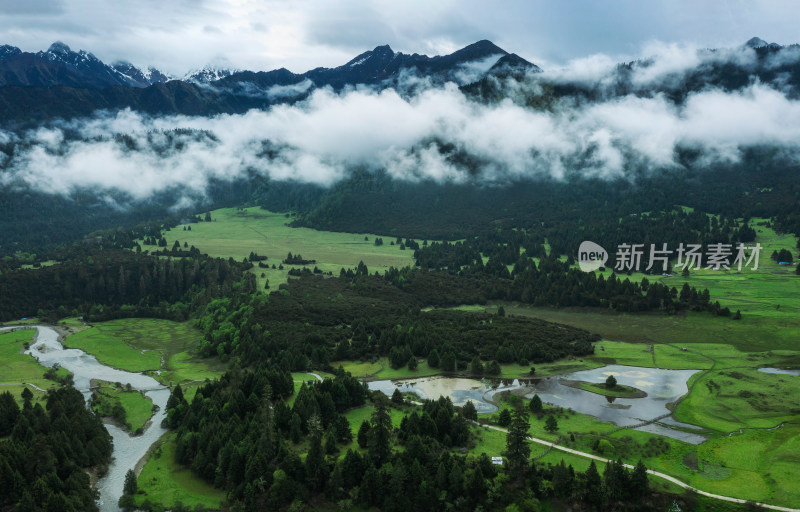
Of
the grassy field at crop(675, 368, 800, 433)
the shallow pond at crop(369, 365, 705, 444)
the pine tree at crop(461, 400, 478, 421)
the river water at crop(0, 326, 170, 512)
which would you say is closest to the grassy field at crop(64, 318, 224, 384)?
the river water at crop(0, 326, 170, 512)

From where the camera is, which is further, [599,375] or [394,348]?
[394,348]

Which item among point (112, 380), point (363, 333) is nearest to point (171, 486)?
point (112, 380)

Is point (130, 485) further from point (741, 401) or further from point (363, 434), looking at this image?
point (741, 401)

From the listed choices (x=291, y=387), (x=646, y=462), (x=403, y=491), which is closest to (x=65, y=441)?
(x=291, y=387)

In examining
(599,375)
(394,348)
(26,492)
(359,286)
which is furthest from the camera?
(359,286)

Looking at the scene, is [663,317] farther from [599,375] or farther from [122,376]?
[122,376]

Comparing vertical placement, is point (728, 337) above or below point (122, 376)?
above

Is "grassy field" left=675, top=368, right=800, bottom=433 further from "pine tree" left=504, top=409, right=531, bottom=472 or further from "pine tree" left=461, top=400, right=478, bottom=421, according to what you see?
"pine tree" left=504, top=409, right=531, bottom=472
